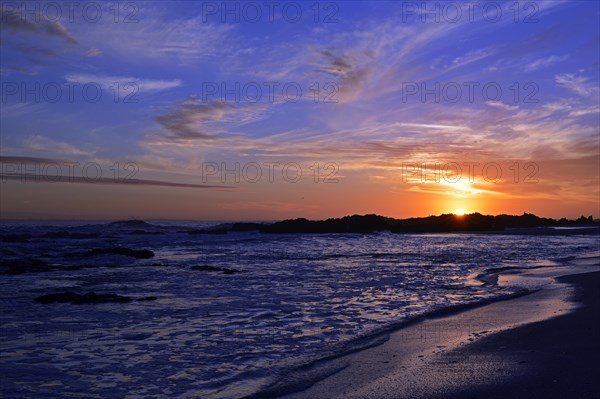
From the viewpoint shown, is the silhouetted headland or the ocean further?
the silhouetted headland

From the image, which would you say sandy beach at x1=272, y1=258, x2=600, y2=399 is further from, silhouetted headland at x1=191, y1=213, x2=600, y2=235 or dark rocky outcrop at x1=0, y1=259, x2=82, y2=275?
silhouetted headland at x1=191, y1=213, x2=600, y2=235

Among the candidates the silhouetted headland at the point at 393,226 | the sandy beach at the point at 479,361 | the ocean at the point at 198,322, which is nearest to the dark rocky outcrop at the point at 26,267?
the ocean at the point at 198,322

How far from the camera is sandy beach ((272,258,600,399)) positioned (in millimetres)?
6422

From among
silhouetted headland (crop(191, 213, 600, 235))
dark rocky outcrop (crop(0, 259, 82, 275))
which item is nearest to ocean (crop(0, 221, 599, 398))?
dark rocky outcrop (crop(0, 259, 82, 275))

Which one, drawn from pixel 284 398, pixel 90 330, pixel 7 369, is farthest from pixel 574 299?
pixel 7 369

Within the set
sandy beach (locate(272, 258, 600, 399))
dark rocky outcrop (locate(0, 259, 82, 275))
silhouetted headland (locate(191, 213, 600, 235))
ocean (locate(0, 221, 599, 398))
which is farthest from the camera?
silhouetted headland (locate(191, 213, 600, 235))

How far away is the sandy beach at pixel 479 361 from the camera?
6422 mm

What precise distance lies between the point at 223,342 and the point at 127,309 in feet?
14.0

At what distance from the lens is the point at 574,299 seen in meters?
14.2

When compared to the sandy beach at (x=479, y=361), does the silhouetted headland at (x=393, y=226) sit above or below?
above

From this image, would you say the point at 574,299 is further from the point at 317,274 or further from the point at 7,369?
the point at 7,369

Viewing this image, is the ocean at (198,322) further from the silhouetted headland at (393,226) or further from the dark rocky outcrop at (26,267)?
the silhouetted headland at (393,226)

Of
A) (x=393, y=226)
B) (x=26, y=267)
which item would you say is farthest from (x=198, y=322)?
(x=393, y=226)

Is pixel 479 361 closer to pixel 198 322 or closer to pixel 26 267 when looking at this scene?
pixel 198 322
